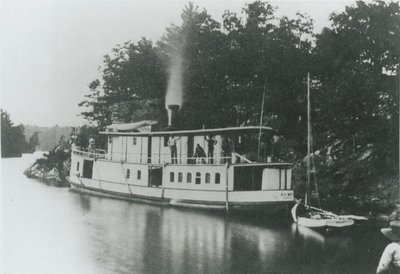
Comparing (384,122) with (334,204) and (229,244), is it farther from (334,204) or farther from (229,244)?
(229,244)

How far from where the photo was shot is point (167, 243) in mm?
13914

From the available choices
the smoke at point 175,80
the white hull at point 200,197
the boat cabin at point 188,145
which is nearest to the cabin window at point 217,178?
the white hull at point 200,197

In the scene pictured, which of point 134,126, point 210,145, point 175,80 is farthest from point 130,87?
point 210,145

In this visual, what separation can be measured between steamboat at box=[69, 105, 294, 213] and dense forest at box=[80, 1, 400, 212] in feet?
14.0

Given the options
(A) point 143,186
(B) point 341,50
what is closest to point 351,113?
(B) point 341,50

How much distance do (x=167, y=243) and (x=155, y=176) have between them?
834 centimetres

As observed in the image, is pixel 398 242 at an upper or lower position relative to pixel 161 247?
upper

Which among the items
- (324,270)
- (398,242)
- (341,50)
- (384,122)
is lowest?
(324,270)

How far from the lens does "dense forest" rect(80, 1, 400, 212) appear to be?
22.2 m

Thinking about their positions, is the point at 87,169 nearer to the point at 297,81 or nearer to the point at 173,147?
the point at 173,147

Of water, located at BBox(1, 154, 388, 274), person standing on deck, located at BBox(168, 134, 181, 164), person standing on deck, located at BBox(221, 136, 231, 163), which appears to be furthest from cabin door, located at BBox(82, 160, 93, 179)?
person standing on deck, located at BBox(221, 136, 231, 163)

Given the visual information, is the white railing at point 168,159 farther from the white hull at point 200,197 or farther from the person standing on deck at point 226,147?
the white hull at point 200,197

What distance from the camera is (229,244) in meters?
14.1

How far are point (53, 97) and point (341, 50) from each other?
1724 cm
